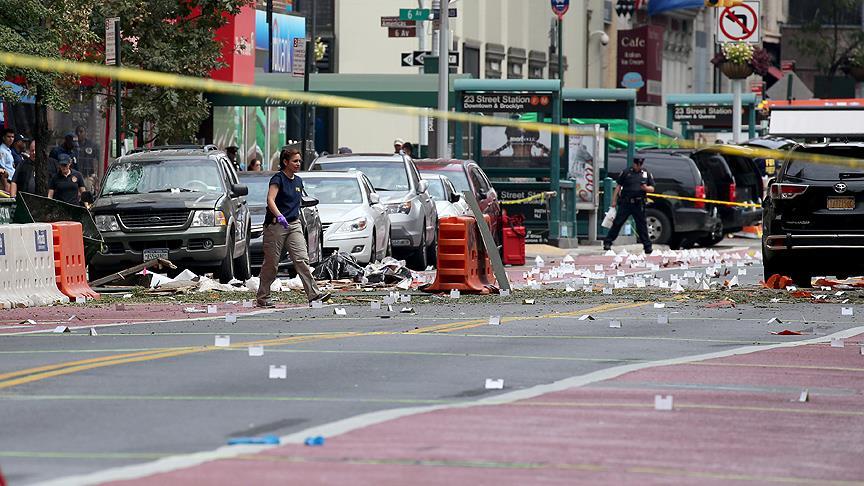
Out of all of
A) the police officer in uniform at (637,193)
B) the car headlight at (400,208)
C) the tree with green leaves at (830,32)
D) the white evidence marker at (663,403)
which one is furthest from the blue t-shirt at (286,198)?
the tree with green leaves at (830,32)

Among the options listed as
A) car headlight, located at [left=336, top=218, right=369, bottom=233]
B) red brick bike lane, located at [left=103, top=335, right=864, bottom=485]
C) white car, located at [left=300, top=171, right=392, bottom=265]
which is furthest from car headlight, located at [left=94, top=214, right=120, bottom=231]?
red brick bike lane, located at [left=103, top=335, right=864, bottom=485]

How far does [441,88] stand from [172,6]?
7.78 meters

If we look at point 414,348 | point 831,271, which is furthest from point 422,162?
point 414,348

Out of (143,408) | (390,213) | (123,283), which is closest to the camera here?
(143,408)

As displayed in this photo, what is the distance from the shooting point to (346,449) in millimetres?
9336

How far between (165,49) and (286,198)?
13381mm

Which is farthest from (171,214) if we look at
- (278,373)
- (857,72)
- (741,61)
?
(857,72)

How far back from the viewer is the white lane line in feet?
27.7

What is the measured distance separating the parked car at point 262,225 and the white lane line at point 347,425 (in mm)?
11377

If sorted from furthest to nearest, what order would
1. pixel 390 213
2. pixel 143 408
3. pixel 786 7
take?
pixel 786 7 → pixel 390 213 → pixel 143 408

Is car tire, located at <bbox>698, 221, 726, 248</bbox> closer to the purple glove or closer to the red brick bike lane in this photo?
the purple glove

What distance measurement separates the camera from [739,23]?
4725 centimetres

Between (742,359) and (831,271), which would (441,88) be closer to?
(831,271)

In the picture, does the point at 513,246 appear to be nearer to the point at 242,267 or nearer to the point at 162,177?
the point at 242,267
